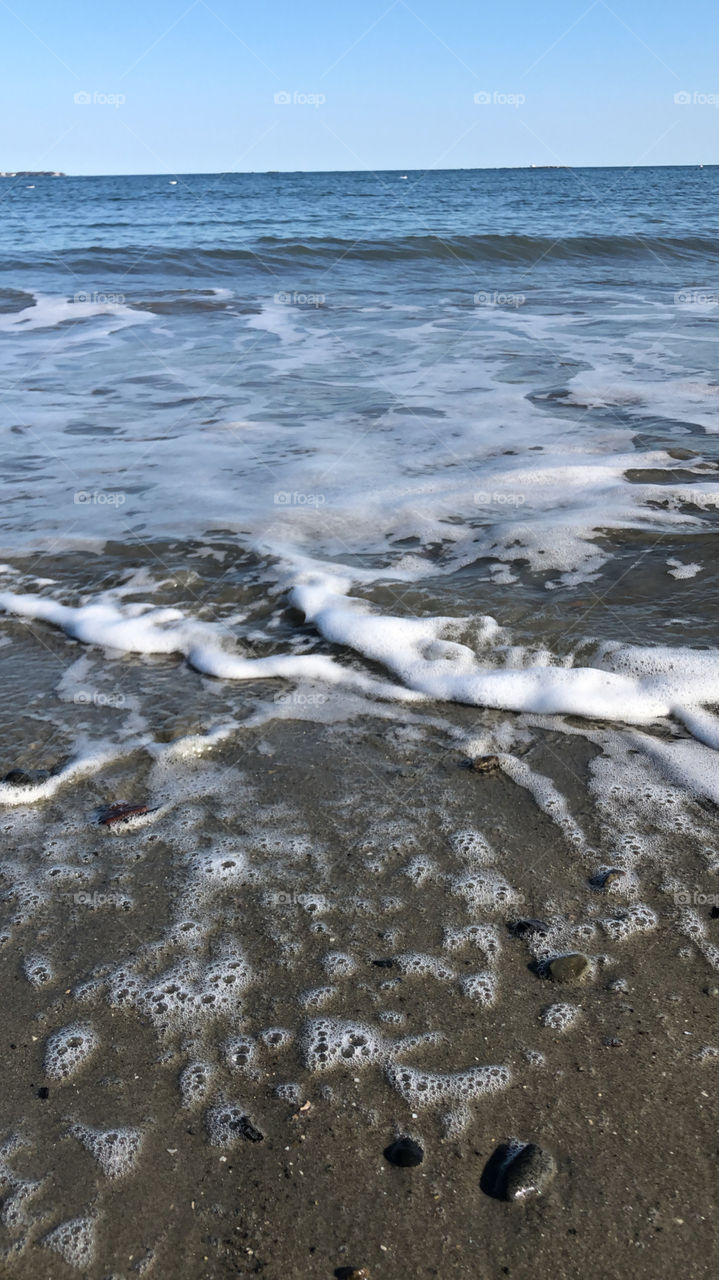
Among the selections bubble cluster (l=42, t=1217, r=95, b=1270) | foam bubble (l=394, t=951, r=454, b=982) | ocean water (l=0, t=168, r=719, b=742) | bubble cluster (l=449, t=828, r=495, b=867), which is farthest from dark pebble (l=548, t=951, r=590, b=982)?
ocean water (l=0, t=168, r=719, b=742)

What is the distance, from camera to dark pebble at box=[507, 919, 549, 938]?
2.05 meters

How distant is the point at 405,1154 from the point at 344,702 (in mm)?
1659

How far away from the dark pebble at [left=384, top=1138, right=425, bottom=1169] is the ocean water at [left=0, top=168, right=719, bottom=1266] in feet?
0.27

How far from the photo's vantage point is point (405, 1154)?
1.57 metres

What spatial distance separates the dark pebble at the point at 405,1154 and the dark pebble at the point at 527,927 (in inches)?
22.6

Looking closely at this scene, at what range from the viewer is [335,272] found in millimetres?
14797

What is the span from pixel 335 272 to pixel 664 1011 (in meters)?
14.6

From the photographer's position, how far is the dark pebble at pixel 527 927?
2055 millimetres

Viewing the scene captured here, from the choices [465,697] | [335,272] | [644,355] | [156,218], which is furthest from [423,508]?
[156,218]

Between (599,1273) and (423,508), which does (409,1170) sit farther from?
(423,508)

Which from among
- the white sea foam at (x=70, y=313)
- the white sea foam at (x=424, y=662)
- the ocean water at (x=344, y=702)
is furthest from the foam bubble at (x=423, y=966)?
the white sea foam at (x=70, y=313)

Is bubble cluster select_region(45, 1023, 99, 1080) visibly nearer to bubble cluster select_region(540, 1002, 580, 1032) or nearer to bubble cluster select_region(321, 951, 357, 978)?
bubble cluster select_region(321, 951, 357, 978)

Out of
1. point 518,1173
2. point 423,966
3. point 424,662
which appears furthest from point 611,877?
point 424,662

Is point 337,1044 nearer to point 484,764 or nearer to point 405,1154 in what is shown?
point 405,1154
